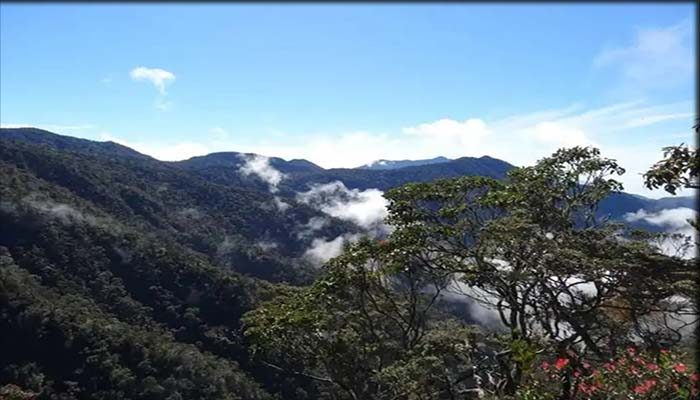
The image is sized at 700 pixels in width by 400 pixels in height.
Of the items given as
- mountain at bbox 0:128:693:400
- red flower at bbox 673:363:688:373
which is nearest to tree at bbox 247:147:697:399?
red flower at bbox 673:363:688:373

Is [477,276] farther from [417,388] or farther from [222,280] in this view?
[222,280]

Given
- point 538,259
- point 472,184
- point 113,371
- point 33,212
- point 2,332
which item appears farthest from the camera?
point 33,212

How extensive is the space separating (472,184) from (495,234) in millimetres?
3793

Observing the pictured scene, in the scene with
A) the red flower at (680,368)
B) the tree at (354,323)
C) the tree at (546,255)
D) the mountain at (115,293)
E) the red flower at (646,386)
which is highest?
the tree at (546,255)

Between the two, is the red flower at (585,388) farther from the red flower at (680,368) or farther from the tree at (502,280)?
the red flower at (680,368)

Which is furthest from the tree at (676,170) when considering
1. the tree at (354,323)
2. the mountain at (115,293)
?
the mountain at (115,293)

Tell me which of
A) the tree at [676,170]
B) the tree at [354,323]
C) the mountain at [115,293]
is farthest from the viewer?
the mountain at [115,293]

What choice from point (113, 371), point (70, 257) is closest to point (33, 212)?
point (70, 257)

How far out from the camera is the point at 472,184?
14.1 metres

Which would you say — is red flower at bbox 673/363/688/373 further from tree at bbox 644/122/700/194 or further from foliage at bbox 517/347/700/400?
tree at bbox 644/122/700/194

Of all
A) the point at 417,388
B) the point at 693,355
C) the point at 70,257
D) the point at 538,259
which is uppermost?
the point at 538,259

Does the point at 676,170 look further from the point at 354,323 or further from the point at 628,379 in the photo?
the point at 354,323

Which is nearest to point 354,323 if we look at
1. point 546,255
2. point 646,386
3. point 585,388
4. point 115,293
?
point 546,255

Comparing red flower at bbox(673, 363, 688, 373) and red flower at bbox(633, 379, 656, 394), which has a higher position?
red flower at bbox(673, 363, 688, 373)
